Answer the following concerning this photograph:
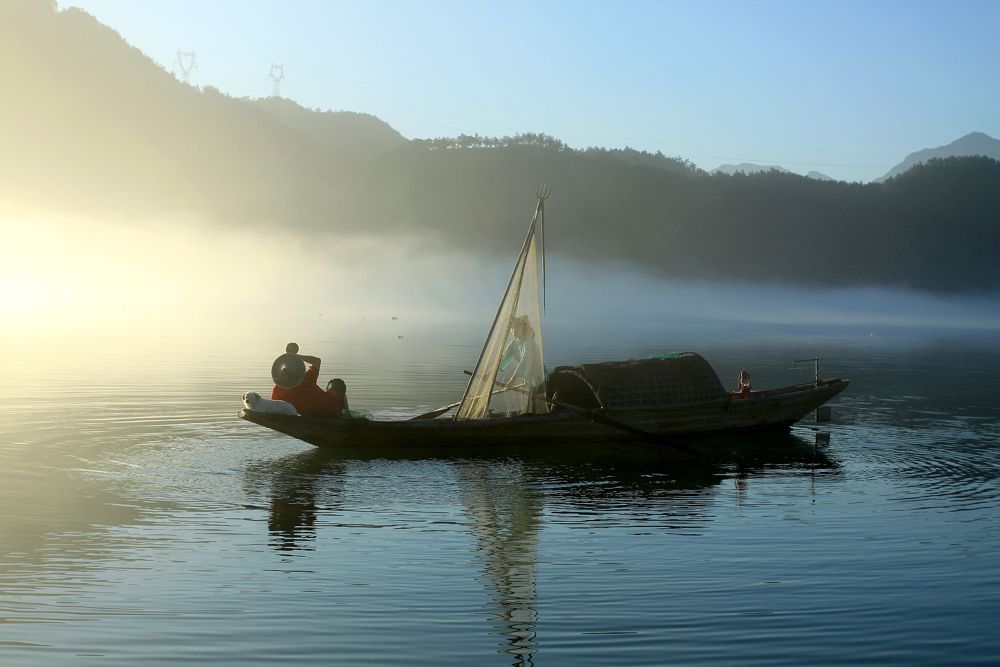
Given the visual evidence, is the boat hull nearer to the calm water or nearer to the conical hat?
the calm water

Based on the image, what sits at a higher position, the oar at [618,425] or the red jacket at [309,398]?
the red jacket at [309,398]

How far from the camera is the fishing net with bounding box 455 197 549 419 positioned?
24.9 m

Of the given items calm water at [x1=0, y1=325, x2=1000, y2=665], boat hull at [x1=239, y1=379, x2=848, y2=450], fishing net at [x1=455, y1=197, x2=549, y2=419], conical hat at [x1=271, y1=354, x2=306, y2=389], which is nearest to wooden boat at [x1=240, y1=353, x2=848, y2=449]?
boat hull at [x1=239, y1=379, x2=848, y2=450]

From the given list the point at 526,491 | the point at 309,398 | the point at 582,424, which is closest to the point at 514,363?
the point at 582,424

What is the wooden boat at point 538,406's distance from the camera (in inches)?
910

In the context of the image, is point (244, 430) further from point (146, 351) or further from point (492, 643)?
point (146, 351)

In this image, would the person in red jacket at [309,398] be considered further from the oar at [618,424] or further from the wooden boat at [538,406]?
the oar at [618,424]

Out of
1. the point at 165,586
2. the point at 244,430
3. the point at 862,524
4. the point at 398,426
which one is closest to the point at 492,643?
the point at 165,586

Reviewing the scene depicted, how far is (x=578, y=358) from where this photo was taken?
59344mm

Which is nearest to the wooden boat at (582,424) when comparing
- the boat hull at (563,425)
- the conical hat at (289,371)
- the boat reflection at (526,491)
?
the boat hull at (563,425)

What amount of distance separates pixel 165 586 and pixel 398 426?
1008 cm

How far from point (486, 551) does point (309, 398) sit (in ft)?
28.4

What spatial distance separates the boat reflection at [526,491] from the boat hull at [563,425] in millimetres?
404

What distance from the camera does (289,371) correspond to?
74.4 feet
